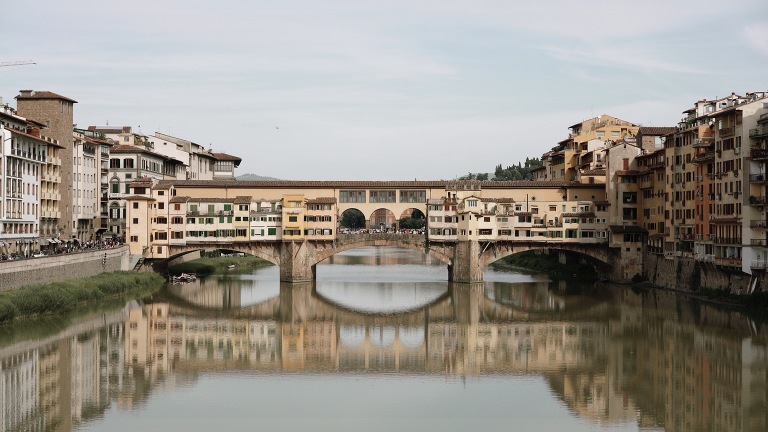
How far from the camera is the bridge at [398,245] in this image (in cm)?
5791

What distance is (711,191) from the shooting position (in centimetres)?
4666

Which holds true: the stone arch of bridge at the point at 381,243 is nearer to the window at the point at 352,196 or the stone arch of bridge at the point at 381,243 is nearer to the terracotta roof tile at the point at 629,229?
the window at the point at 352,196

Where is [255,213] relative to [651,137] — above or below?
below

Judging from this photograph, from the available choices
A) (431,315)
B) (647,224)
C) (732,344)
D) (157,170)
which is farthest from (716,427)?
(157,170)

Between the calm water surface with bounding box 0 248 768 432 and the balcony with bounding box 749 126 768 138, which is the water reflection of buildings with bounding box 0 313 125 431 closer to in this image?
the calm water surface with bounding box 0 248 768 432

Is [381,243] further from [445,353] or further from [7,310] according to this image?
[7,310]

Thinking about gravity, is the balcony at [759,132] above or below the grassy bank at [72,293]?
above

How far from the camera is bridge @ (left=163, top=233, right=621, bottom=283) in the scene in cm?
5791

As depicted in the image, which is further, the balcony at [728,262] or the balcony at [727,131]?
the balcony at [727,131]

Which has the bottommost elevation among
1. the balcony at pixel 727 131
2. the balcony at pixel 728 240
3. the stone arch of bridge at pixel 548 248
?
the stone arch of bridge at pixel 548 248

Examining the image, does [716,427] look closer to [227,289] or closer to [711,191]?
[711,191]

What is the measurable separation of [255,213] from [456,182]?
39.1 feet

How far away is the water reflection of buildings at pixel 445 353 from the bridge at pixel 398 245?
9831 millimetres

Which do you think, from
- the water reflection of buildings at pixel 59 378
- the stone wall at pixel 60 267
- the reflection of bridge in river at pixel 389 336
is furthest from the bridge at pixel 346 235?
the water reflection of buildings at pixel 59 378
